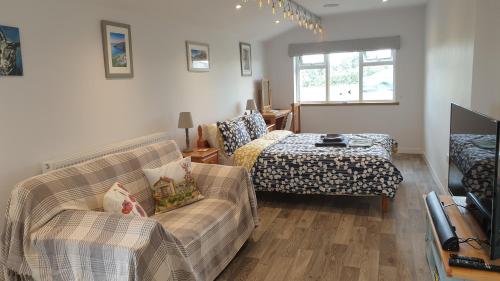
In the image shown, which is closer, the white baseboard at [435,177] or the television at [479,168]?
the television at [479,168]

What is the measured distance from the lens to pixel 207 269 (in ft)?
8.41

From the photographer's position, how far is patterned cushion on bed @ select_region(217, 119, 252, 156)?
4398mm

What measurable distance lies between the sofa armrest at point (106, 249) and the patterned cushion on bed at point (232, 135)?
2.25m

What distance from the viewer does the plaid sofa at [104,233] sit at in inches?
77.5

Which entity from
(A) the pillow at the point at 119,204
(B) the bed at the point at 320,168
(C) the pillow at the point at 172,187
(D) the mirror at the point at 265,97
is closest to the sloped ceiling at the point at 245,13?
(D) the mirror at the point at 265,97

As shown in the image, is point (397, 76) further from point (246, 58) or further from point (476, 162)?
point (476, 162)

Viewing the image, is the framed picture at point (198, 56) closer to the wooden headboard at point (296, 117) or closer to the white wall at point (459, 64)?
the wooden headboard at point (296, 117)

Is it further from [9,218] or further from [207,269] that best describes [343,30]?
[9,218]

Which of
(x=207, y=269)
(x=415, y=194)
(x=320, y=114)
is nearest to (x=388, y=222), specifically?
(x=415, y=194)

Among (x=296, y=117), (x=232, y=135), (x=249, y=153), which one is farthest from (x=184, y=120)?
(x=296, y=117)

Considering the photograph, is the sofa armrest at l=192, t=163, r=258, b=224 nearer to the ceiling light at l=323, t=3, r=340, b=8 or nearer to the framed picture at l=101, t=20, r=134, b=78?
the framed picture at l=101, t=20, r=134, b=78

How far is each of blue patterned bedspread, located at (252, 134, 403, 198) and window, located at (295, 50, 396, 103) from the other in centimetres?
277

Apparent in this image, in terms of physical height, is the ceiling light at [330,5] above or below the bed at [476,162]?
above

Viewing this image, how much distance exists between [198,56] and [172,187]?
2261mm
